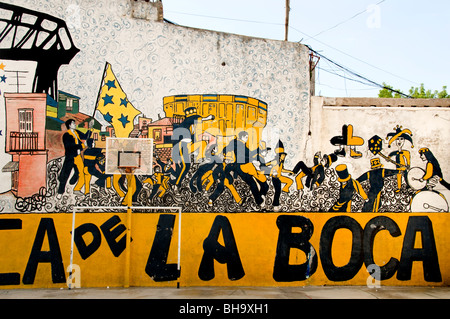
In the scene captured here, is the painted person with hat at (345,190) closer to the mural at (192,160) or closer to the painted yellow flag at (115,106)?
the mural at (192,160)

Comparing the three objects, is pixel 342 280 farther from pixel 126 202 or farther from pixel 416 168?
pixel 126 202

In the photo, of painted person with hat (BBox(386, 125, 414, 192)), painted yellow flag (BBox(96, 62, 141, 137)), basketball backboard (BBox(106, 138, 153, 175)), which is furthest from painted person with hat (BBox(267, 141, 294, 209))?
painted yellow flag (BBox(96, 62, 141, 137))

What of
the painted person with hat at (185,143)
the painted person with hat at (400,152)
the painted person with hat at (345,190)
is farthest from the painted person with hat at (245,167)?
the painted person with hat at (400,152)

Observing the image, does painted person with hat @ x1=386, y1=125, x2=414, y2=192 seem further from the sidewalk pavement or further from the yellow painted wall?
the sidewalk pavement

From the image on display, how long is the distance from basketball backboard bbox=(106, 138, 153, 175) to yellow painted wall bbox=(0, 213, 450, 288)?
1072 millimetres

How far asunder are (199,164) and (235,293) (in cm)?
303

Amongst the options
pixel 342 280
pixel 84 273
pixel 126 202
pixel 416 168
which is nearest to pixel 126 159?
pixel 126 202

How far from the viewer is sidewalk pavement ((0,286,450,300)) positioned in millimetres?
8859

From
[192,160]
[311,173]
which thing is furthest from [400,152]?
[192,160]

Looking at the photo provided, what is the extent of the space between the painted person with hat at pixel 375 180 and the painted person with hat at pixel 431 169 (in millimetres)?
750

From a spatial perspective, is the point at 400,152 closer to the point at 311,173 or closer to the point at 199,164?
the point at 311,173

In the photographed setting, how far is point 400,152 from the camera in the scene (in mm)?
10797

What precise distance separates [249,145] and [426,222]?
15.3 feet

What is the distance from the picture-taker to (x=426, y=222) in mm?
10656
